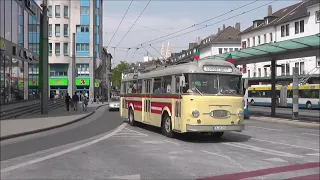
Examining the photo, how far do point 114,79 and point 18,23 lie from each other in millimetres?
80924

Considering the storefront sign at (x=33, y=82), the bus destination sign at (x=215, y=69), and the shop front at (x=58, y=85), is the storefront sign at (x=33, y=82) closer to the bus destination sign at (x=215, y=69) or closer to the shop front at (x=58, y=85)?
the bus destination sign at (x=215, y=69)

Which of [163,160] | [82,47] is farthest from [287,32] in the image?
[163,160]

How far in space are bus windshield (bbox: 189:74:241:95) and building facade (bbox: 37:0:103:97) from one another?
54663mm

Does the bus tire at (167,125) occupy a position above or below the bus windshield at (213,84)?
below

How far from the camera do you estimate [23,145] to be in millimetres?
10172

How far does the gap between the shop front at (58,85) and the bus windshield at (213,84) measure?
55.6m

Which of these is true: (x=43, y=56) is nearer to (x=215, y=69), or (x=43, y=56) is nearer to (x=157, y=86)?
(x=157, y=86)

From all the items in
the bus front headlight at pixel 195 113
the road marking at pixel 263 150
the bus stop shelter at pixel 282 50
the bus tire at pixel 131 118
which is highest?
the bus stop shelter at pixel 282 50

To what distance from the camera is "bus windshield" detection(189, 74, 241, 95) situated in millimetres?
12344

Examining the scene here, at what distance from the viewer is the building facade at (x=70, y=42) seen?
2534 inches

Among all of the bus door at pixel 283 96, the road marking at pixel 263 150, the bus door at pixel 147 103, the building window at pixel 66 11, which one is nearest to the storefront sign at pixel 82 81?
the building window at pixel 66 11

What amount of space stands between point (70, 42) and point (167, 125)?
54.1 meters

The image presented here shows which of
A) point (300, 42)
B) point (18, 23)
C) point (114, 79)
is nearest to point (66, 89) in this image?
point (114, 79)

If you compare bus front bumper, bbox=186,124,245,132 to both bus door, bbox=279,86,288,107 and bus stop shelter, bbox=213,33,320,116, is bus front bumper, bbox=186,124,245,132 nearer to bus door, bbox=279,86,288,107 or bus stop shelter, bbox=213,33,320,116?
bus stop shelter, bbox=213,33,320,116
